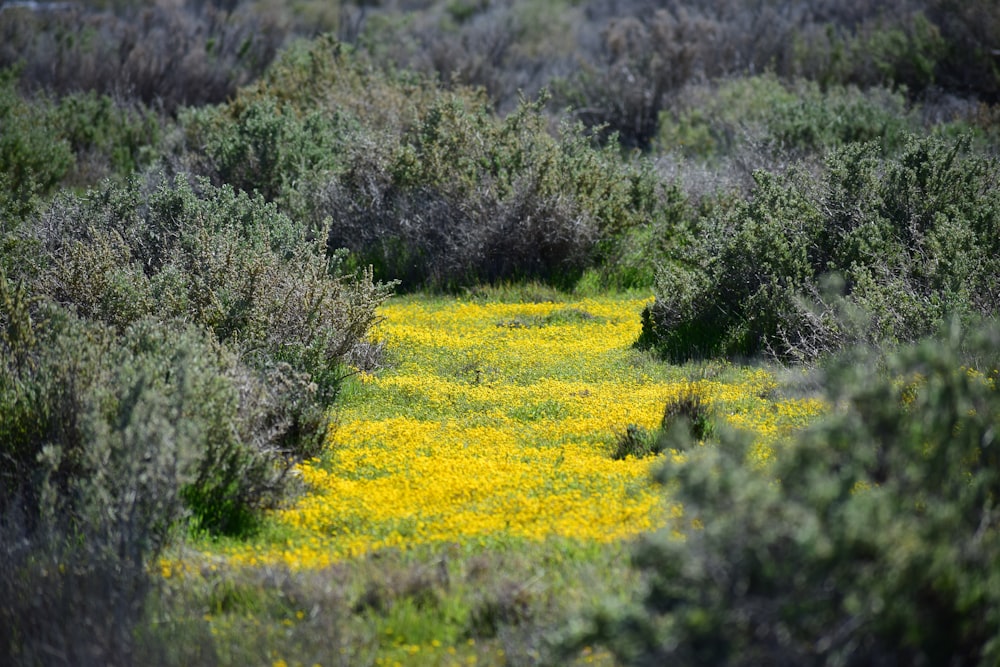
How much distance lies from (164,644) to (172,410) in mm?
1274

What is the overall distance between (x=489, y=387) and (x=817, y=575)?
5242 millimetres

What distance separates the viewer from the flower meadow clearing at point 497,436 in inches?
216

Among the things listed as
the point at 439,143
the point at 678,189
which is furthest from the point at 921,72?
the point at 439,143

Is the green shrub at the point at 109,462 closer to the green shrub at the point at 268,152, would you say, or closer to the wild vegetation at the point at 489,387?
the wild vegetation at the point at 489,387

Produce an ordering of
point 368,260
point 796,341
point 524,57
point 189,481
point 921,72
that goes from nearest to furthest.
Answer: point 189,481 → point 796,341 → point 368,260 → point 921,72 → point 524,57

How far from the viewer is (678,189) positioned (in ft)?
41.6

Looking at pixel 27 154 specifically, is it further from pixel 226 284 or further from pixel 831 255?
pixel 831 255

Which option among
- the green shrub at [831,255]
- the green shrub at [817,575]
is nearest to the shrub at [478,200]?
the green shrub at [831,255]

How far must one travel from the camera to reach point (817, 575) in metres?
3.06

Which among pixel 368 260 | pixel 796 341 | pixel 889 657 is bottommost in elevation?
pixel 368 260

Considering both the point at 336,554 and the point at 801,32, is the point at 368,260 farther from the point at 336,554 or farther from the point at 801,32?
the point at 801,32

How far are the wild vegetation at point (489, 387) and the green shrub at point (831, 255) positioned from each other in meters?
0.04

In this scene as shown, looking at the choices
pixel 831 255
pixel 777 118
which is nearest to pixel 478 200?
pixel 831 255

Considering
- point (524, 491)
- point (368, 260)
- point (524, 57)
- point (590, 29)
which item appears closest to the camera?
point (524, 491)
